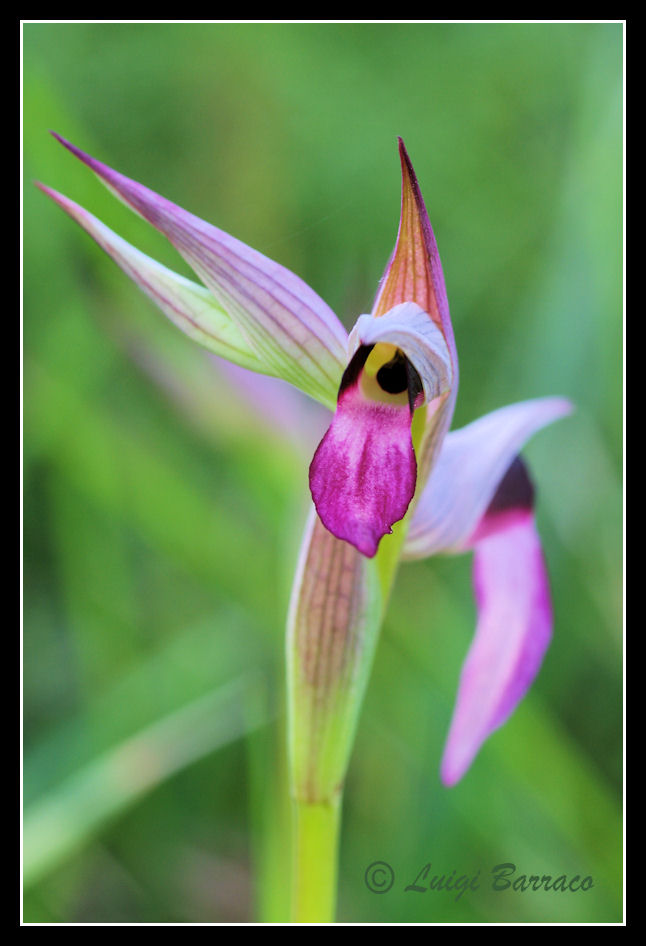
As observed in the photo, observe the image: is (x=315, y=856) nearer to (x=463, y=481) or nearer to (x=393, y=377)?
(x=463, y=481)

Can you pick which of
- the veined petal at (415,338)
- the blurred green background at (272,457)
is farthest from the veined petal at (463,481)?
the blurred green background at (272,457)

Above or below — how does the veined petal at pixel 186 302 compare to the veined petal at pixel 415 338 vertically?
above

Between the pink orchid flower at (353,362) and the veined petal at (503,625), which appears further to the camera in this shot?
the veined petal at (503,625)

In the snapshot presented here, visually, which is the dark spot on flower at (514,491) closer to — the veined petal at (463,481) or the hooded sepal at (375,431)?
the veined petal at (463,481)

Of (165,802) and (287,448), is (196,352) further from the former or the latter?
(165,802)

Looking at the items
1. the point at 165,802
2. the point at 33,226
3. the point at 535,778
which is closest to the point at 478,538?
the point at 535,778
